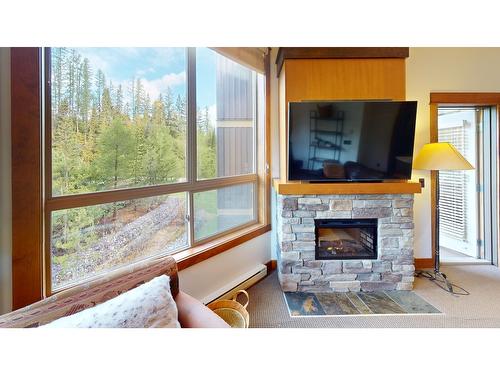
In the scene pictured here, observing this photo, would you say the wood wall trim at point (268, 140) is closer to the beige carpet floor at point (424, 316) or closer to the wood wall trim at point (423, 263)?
the beige carpet floor at point (424, 316)

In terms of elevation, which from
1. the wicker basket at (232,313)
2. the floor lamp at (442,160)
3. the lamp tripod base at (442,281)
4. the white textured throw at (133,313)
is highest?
the floor lamp at (442,160)

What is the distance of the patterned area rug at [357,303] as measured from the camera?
7.54ft

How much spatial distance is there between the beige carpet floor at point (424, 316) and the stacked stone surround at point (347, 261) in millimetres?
248

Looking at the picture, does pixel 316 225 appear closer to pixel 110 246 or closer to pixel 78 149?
pixel 110 246

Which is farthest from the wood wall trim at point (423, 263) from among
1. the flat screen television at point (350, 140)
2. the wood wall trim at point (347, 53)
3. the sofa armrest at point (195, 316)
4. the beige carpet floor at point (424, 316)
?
the sofa armrest at point (195, 316)

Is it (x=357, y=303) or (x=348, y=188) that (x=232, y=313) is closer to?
(x=357, y=303)

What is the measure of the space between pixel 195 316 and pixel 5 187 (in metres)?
1.05

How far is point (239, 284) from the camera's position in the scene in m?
2.65

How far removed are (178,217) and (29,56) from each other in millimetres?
1431

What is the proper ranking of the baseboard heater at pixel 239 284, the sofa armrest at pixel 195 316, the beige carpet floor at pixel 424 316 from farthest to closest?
the baseboard heater at pixel 239 284 → the beige carpet floor at pixel 424 316 → the sofa armrest at pixel 195 316

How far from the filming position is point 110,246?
181cm
